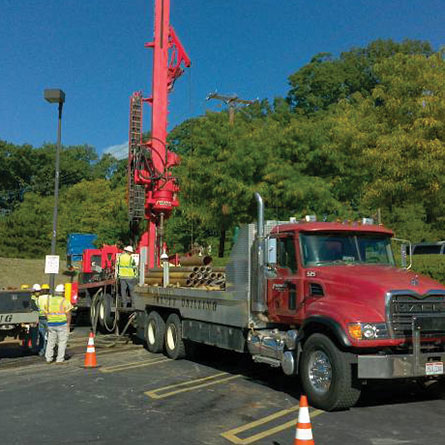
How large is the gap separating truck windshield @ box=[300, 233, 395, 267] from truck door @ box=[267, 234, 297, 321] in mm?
241

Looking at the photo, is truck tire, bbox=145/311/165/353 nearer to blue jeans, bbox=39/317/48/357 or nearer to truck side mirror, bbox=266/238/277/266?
blue jeans, bbox=39/317/48/357

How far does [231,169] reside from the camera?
2445 centimetres

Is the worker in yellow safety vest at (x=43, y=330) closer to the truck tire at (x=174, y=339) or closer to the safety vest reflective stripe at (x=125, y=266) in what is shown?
the truck tire at (x=174, y=339)

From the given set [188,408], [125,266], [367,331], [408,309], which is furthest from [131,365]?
[408,309]

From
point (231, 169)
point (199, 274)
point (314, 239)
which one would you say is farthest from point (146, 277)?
point (231, 169)

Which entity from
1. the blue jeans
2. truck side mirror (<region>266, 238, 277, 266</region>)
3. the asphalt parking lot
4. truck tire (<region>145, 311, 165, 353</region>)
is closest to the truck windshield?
truck side mirror (<region>266, 238, 277, 266</region>)

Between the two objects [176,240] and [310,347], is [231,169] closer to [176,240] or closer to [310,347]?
[176,240]

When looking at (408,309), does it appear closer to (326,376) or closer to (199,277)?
(326,376)

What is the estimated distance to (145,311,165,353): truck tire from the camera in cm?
1341

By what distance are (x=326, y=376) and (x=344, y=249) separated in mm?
2090

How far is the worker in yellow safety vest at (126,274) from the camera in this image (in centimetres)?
1631

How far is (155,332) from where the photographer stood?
44.5ft

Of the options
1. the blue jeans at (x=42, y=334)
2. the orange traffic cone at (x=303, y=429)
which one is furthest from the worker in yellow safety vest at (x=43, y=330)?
the orange traffic cone at (x=303, y=429)

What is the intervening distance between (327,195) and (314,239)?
15.2 metres
